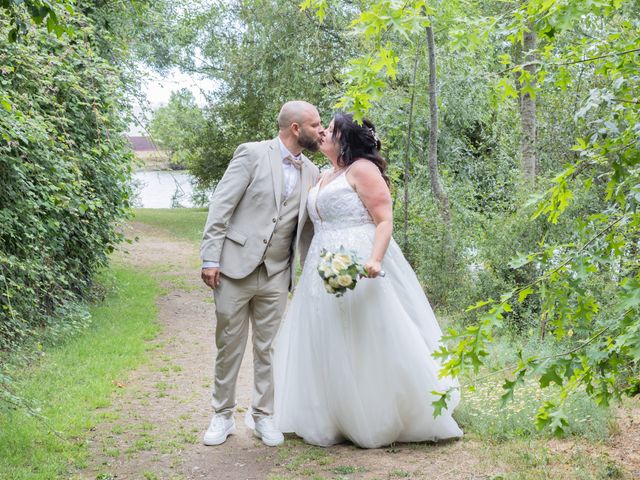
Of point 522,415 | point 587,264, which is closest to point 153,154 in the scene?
point 522,415

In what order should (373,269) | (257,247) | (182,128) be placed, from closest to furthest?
Answer: (373,269) < (257,247) < (182,128)

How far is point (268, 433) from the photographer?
5.09 m

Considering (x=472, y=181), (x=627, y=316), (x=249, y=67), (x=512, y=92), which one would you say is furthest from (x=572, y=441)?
(x=249, y=67)

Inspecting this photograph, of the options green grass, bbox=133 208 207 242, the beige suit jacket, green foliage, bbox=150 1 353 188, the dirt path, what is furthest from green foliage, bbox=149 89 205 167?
the beige suit jacket

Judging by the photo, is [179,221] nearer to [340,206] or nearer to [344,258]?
[340,206]

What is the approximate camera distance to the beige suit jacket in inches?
195

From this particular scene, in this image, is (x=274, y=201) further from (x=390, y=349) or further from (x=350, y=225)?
(x=390, y=349)

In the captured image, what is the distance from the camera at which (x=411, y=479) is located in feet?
14.3

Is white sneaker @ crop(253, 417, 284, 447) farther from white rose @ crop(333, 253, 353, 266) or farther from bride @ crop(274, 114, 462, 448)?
white rose @ crop(333, 253, 353, 266)

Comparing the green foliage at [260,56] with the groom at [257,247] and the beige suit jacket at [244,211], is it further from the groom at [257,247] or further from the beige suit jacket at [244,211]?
the beige suit jacket at [244,211]

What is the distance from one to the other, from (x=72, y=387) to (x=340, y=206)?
2.98 meters

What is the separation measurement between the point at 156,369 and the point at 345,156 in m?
3.50

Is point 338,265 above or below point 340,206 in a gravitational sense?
below

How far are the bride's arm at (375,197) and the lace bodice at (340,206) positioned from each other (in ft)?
0.15
